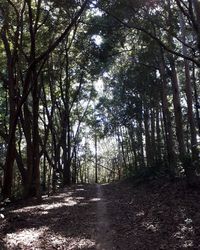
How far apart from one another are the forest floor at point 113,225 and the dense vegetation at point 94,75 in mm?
2205

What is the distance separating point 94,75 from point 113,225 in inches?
787

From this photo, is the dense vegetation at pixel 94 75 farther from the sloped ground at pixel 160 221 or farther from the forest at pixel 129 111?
the sloped ground at pixel 160 221

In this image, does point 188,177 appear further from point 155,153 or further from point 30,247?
point 155,153

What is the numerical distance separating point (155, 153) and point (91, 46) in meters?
10.1

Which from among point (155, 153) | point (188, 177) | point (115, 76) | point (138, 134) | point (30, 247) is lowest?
point (30, 247)

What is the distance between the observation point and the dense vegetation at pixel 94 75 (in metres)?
13.0

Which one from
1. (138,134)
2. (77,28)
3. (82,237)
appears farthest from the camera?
(138,134)

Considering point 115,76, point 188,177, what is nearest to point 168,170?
point 188,177

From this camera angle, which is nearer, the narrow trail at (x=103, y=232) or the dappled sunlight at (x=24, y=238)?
the dappled sunlight at (x=24, y=238)

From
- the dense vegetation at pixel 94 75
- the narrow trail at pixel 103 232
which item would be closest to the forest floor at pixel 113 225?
the narrow trail at pixel 103 232

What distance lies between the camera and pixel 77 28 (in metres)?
21.9

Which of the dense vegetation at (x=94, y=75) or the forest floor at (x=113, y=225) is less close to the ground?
the dense vegetation at (x=94, y=75)

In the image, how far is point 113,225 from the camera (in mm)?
9094

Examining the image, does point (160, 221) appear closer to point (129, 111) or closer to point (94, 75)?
point (94, 75)
